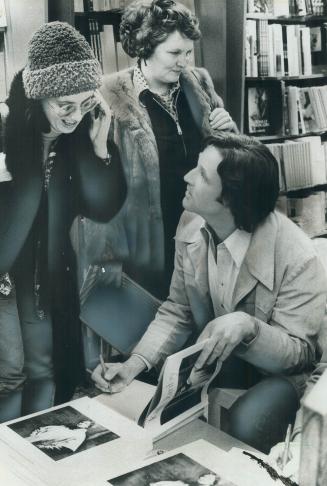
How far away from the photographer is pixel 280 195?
209 cm

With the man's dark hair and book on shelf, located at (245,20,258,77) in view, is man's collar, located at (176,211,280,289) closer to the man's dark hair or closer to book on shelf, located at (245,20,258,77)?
the man's dark hair

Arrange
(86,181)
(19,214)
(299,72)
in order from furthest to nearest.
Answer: (299,72)
(86,181)
(19,214)

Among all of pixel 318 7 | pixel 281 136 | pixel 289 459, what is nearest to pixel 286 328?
pixel 289 459

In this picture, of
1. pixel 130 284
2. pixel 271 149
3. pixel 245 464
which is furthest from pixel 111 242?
pixel 245 464

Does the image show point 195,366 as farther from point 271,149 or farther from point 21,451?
point 271,149

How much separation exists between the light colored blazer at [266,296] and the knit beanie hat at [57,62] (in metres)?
0.57

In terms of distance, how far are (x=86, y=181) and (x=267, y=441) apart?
1.04 m

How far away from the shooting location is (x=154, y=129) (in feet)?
6.41

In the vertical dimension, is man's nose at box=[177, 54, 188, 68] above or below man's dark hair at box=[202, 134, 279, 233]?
above

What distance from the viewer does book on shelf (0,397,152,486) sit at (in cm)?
176

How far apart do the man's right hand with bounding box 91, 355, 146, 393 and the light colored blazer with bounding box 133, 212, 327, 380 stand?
0.13 ft

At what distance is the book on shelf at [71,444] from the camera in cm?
176

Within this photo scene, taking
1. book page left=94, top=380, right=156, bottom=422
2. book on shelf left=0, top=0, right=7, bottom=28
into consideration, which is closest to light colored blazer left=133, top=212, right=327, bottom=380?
book page left=94, top=380, right=156, bottom=422

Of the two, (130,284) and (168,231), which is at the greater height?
(168,231)
